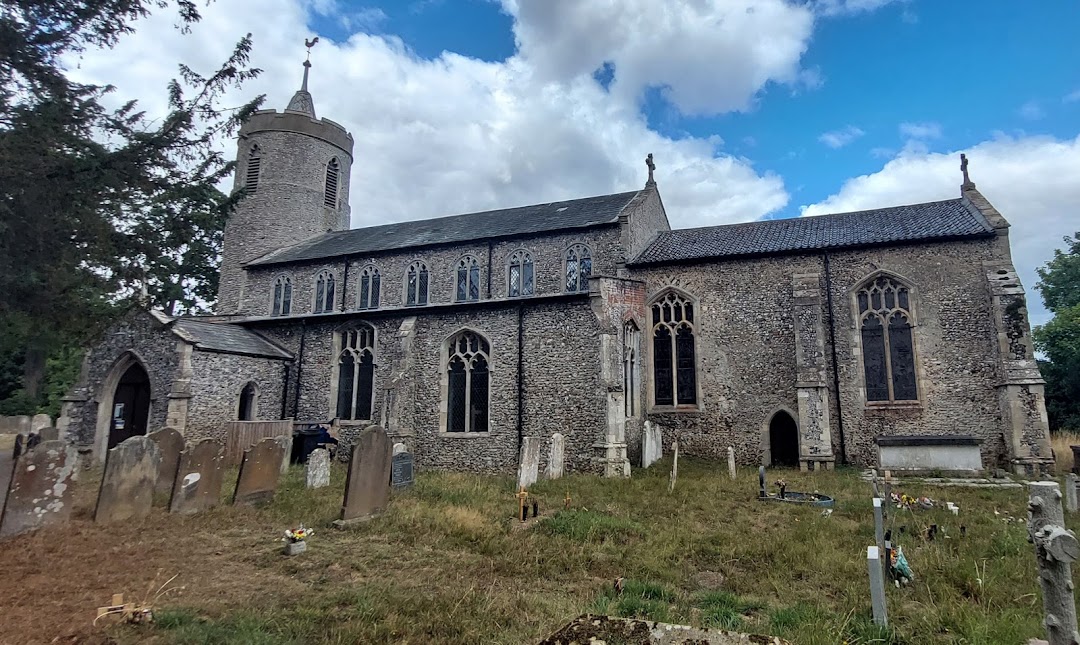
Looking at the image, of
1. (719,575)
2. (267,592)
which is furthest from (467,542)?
(719,575)

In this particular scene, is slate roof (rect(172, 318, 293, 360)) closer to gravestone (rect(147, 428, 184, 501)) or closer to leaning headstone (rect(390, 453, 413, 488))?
gravestone (rect(147, 428, 184, 501))

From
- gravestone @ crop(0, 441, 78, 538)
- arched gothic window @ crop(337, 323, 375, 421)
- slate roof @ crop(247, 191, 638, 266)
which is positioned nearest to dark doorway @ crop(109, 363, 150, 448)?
arched gothic window @ crop(337, 323, 375, 421)

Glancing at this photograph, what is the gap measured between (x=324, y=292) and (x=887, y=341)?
839 inches

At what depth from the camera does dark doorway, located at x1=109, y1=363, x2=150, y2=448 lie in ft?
57.2

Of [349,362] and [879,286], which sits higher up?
[879,286]

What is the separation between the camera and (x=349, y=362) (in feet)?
63.9

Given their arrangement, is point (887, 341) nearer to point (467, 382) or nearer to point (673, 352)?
point (673, 352)

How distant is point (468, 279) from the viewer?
2189 centimetres

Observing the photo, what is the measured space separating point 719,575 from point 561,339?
1010 centimetres

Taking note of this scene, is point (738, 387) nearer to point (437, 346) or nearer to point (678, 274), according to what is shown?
point (678, 274)

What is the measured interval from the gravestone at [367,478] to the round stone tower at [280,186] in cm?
2003

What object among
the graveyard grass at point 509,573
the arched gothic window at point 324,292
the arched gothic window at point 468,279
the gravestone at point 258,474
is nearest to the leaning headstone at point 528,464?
the graveyard grass at point 509,573

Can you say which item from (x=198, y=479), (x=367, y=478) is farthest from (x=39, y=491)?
(x=367, y=478)

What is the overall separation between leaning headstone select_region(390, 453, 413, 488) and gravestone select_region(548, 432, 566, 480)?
3491mm
